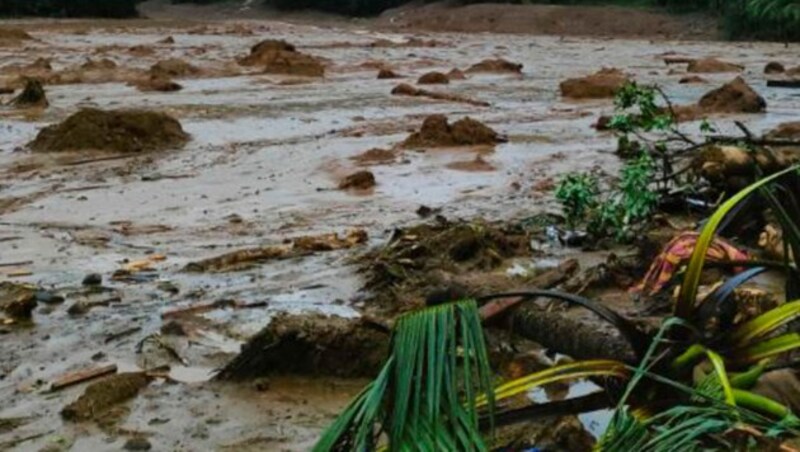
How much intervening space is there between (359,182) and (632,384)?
Answer: 263 inches

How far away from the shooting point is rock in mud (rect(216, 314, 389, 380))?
412 cm

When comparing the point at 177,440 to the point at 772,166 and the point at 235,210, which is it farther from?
the point at 235,210

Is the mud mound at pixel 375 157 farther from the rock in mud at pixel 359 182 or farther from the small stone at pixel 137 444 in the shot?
the small stone at pixel 137 444

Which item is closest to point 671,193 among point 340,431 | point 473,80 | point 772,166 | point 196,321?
point 772,166

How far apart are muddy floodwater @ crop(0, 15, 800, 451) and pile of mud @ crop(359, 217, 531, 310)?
149 mm

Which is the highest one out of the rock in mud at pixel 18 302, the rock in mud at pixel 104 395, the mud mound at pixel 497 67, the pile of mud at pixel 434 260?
the rock in mud at pixel 104 395

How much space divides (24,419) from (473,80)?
66.1ft

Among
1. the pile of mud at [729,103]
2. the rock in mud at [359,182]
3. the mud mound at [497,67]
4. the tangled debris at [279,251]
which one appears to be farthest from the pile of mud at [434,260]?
the mud mound at [497,67]

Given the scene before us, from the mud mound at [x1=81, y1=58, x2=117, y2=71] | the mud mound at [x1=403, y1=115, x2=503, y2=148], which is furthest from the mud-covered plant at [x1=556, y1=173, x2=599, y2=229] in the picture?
the mud mound at [x1=81, y1=58, x2=117, y2=71]

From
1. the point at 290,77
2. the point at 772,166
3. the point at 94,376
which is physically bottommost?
the point at 290,77

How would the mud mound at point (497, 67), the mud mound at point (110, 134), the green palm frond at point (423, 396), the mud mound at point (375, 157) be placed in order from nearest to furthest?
the green palm frond at point (423, 396), the mud mound at point (375, 157), the mud mound at point (110, 134), the mud mound at point (497, 67)

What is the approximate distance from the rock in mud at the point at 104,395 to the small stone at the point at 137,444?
0.27 metres

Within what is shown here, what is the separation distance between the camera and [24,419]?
3.78 metres

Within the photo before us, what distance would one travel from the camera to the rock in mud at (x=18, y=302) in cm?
499
